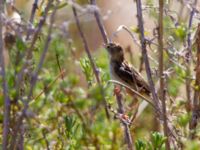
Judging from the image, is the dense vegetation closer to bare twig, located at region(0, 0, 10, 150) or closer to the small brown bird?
bare twig, located at region(0, 0, 10, 150)

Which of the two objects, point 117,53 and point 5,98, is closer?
point 5,98

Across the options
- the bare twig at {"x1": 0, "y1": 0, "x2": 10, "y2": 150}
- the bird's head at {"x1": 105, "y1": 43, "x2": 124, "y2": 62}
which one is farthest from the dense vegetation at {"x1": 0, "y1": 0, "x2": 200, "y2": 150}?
the bird's head at {"x1": 105, "y1": 43, "x2": 124, "y2": 62}

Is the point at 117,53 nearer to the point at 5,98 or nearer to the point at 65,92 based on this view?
the point at 5,98

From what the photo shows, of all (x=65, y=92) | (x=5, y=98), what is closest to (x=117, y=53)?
(x=5, y=98)

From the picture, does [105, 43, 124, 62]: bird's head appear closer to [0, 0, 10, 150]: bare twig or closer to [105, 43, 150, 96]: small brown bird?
[105, 43, 150, 96]: small brown bird

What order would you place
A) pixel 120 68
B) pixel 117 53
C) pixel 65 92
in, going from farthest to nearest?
pixel 117 53 < pixel 120 68 < pixel 65 92

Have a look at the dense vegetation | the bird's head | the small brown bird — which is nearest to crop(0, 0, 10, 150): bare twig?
the dense vegetation

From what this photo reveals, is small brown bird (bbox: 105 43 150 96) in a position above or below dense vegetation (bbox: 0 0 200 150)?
below

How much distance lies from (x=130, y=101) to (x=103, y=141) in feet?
8.39

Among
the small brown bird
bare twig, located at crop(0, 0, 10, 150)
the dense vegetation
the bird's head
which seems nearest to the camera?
the dense vegetation

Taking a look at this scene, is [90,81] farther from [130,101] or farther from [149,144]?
[130,101]

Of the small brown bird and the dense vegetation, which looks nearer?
the dense vegetation

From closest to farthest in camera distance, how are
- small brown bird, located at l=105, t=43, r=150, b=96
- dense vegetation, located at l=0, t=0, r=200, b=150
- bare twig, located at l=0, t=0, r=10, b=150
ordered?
1. dense vegetation, located at l=0, t=0, r=200, b=150
2. bare twig, located at l=0, t=0, r=10, b=150
3. small brown bird, located at l=105, t=43, r=150, b=96

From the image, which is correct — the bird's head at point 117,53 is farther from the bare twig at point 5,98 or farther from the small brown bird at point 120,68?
the bare twig at point 5,98
